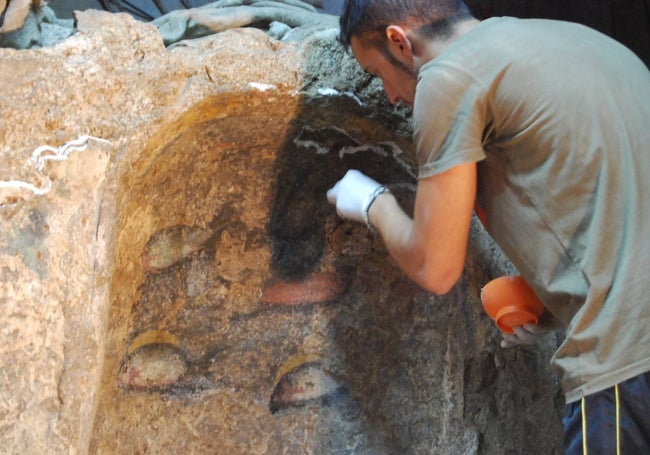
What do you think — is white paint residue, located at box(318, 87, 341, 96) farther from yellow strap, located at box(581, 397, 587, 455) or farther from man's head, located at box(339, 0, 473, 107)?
yellow strap, located at box(581, 397, 587, 455)

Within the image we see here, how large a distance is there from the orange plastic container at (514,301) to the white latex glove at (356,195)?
0.76 feet

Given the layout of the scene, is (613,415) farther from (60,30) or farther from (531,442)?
(60,30)

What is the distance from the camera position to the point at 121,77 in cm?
123

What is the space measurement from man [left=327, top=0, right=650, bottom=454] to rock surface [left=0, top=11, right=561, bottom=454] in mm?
465

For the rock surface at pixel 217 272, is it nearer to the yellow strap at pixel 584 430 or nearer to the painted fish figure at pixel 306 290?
the painted fish figure at pixel 306 290

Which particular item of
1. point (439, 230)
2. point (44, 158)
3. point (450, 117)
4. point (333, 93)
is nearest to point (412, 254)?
point (439, 230)

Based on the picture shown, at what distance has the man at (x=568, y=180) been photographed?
0.92 meters

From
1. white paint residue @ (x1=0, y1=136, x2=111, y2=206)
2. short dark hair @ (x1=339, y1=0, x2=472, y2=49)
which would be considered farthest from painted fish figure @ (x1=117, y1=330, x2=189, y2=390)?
short dark hair @ (x1=339, y1=0, x2=472, y2=49)

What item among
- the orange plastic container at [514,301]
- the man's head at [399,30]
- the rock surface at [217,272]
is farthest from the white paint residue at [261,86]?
the orange plastic container at [514,301]

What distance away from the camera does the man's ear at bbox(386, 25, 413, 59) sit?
1053mm

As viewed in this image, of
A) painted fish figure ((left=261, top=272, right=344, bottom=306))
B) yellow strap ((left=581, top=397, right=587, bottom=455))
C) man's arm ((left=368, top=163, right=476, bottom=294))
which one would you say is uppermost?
man's arm ((left=368, top=163, right=476, bottom=294))

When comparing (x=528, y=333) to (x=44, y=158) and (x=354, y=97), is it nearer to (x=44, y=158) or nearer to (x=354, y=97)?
(x=354, y=97)

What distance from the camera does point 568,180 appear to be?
94cm

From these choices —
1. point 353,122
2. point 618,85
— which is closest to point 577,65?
point 618,85
